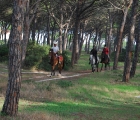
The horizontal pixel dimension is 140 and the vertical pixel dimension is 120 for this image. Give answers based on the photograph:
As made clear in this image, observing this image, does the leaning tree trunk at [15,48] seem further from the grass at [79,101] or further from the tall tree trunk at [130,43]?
the tall tree trunk at [130,43]

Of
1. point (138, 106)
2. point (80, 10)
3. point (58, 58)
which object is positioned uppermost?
point (80, 10)

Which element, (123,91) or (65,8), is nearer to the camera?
(123,91)

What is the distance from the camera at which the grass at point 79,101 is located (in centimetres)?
1005

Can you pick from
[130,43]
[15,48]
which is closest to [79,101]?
[15,48]

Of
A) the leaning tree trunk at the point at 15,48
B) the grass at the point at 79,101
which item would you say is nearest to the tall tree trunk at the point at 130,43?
the grass at the point at 79,101

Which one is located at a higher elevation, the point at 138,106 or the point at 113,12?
the point at 113,12

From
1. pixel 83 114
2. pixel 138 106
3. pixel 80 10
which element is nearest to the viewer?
pixel 83 114

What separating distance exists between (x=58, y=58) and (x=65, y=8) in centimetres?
1452

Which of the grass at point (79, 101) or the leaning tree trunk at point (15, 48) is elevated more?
the leaning tree trunk at point (15, 48)

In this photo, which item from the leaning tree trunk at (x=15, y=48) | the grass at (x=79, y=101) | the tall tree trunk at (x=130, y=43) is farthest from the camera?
the tall tree trunk at (x=130, y=43)

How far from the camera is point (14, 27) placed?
829cm

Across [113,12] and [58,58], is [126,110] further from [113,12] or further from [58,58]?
[113,12]

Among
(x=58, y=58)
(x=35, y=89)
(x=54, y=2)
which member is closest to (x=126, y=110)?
(x=35, y=89)

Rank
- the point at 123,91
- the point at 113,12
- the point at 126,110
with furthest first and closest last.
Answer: the point at 113,12 < the point at 123,91 < the point at 126,110
